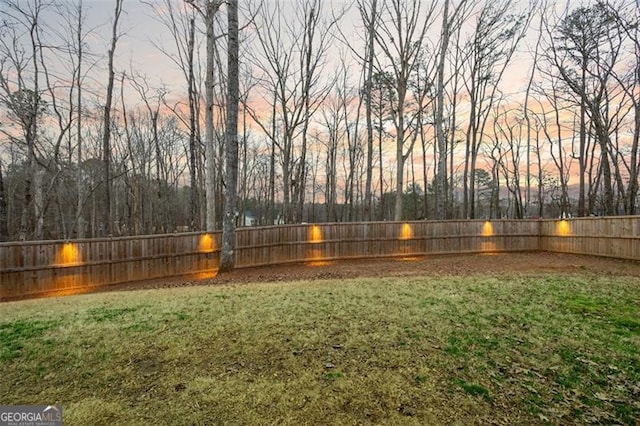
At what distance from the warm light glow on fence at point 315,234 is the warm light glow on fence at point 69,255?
6.74 m

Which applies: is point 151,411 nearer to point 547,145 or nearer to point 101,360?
point 101,360

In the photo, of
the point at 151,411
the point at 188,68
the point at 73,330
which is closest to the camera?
the point at 151,411

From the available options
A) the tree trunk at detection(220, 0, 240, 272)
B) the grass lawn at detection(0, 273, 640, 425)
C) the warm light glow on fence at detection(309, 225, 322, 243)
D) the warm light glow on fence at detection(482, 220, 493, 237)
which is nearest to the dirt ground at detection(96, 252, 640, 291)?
the tree trunk at detection(220, 0, 240, 272)

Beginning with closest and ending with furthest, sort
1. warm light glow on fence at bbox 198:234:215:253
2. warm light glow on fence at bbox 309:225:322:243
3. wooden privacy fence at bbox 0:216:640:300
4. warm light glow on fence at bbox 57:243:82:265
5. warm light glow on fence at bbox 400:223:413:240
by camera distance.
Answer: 1. wooden privacy fence at bbox 0:216:640:300
2. warm light glow on fence at bbox 57:243:82:265
3. warm light glow on fence at bbox 198:234:215:253
4. warm light glow on fence at bbox 309:225:322:243
5. warm light glow on fence at bbox 400:223:413:240

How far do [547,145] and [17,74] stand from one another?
30938 mm

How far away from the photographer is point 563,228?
12.3 meters

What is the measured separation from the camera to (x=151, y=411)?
2.18 m

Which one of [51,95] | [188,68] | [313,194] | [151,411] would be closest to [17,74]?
[51,95]

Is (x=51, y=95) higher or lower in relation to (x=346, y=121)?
lower

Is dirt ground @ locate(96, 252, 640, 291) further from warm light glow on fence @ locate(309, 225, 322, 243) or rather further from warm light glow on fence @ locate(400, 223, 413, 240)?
warm light glow on fence @ locate(400, 223, 413, 240)

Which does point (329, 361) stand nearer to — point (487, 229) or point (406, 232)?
point (406, 232)

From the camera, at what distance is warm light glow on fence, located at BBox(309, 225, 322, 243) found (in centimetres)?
1114

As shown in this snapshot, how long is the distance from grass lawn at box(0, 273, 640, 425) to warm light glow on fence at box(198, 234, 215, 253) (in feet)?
14.5

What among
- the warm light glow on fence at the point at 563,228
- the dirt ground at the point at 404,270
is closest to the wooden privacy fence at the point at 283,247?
the warm light glow on fence at the point at 563,228
